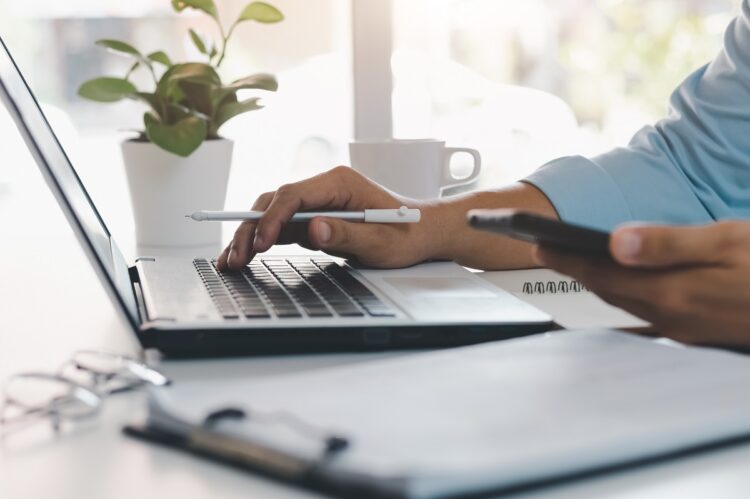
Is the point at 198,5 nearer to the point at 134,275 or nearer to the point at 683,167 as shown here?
the point at 134,275

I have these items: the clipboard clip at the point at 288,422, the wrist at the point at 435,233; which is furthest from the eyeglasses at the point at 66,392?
the wrist at the point at 435,233

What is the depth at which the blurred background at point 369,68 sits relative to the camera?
2252 mm

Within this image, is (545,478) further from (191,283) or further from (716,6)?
(716,6)

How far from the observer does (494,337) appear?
709mm

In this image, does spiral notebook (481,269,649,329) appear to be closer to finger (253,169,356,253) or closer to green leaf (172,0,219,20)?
finger (253,169,356,253)

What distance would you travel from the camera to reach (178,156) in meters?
1.27

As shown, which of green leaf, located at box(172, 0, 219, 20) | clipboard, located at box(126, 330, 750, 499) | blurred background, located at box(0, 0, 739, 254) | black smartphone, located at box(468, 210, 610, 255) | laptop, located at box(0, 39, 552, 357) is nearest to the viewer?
A: clipboard, located at box(126, 330, 750, 499)

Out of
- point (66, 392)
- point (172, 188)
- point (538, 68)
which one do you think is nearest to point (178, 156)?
point (172, 188)

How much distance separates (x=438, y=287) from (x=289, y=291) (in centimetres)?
13

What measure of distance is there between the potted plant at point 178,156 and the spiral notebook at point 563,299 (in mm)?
407

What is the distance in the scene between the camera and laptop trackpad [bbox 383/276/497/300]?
81 centimetres

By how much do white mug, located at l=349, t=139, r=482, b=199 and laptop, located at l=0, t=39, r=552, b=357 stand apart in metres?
0.44

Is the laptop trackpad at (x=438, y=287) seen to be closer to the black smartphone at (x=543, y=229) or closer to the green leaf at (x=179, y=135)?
the black smartphone at (x=543, y=229)

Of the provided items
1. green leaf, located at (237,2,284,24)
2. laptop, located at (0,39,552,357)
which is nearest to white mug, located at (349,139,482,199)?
green leaf, located at (237,2,284,24)
